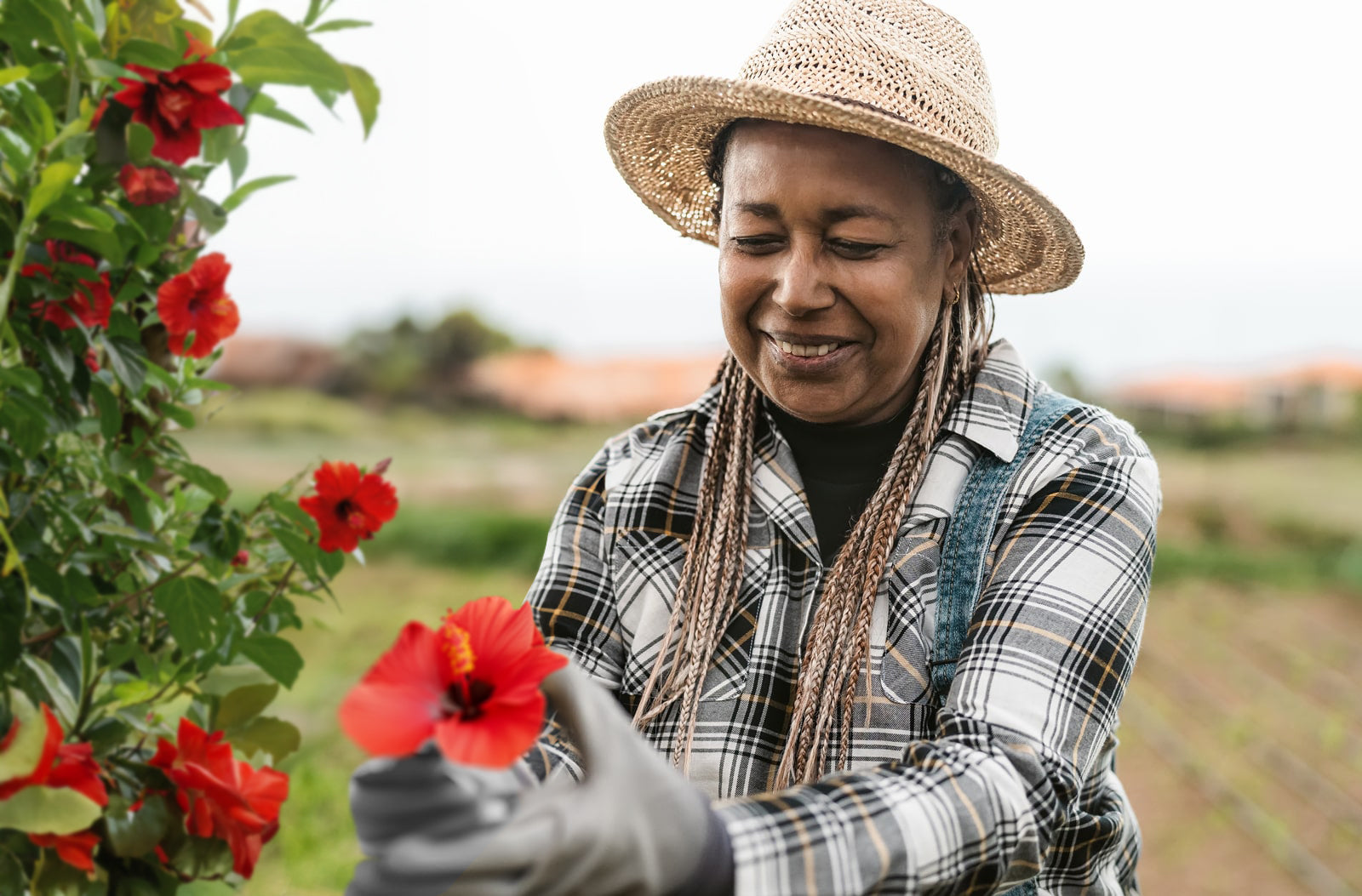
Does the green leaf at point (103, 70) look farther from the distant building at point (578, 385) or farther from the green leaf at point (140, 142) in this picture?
the distant building at point (578, 385)

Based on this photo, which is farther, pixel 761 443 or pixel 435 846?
pixel 761 443

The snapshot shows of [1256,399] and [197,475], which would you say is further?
[1256,399]

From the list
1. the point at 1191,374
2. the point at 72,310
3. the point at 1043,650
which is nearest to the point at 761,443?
the point at 1043,650

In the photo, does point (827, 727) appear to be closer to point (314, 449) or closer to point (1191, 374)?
point (1191, 374)

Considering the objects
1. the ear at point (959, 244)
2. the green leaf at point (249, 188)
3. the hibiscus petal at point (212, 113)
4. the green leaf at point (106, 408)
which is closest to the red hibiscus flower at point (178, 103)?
the hibiscus petal at point (212, 113)

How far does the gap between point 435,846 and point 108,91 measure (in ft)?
2.51

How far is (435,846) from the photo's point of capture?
655mm

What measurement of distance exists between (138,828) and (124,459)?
339mm

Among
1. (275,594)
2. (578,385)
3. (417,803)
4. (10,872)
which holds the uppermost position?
(417,803)

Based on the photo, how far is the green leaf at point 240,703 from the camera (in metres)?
1.08

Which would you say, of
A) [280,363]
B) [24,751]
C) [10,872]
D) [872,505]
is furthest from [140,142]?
[280,363]

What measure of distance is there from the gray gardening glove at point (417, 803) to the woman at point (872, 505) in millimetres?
336

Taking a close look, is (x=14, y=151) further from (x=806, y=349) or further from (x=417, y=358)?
(x=417, y=358)

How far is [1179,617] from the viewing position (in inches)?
183
